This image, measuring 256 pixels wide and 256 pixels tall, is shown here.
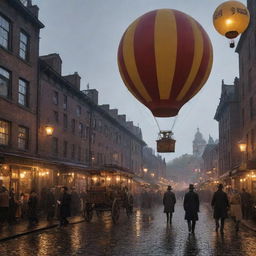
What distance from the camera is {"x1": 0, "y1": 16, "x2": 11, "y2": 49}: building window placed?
1022 inches

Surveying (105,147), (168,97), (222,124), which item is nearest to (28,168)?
(168,97)

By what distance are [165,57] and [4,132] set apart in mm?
17117

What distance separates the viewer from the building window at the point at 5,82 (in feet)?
84.5

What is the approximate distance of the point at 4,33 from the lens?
26.3m

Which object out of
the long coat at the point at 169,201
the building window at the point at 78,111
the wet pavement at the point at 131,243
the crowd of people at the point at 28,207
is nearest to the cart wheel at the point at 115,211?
the crowd of people at the point at 28,207

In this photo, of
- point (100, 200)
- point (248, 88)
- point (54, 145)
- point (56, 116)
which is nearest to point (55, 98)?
point (56, 116)

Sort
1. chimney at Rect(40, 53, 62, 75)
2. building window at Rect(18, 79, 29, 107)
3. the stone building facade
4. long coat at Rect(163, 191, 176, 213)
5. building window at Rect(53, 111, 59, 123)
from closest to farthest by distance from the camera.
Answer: long coat at Rect(163, 191, 176, 213) < the stone building facade < building window at Rect(18, 79, 29, 107) < building window at Rect(53, 111, 59, 123) < chimney at Rect(40, 53, 62, 75)

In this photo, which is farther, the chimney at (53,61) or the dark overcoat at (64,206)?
the chimney at (53,61)

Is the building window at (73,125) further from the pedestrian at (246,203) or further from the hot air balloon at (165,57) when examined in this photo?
the hot air balloon at (165,57)

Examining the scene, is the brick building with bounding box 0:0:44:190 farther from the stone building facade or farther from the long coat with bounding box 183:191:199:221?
the long coat with bounding box 183:191:199:221

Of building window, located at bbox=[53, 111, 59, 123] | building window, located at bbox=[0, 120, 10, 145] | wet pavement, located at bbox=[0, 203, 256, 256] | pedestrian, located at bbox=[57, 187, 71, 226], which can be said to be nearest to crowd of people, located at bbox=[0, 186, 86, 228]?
pedestrian, located at bbox=[57, 187, 71, 226]

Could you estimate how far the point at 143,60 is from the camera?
35.9 ft

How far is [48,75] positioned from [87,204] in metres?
13.1

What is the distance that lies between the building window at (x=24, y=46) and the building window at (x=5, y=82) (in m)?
2.48
